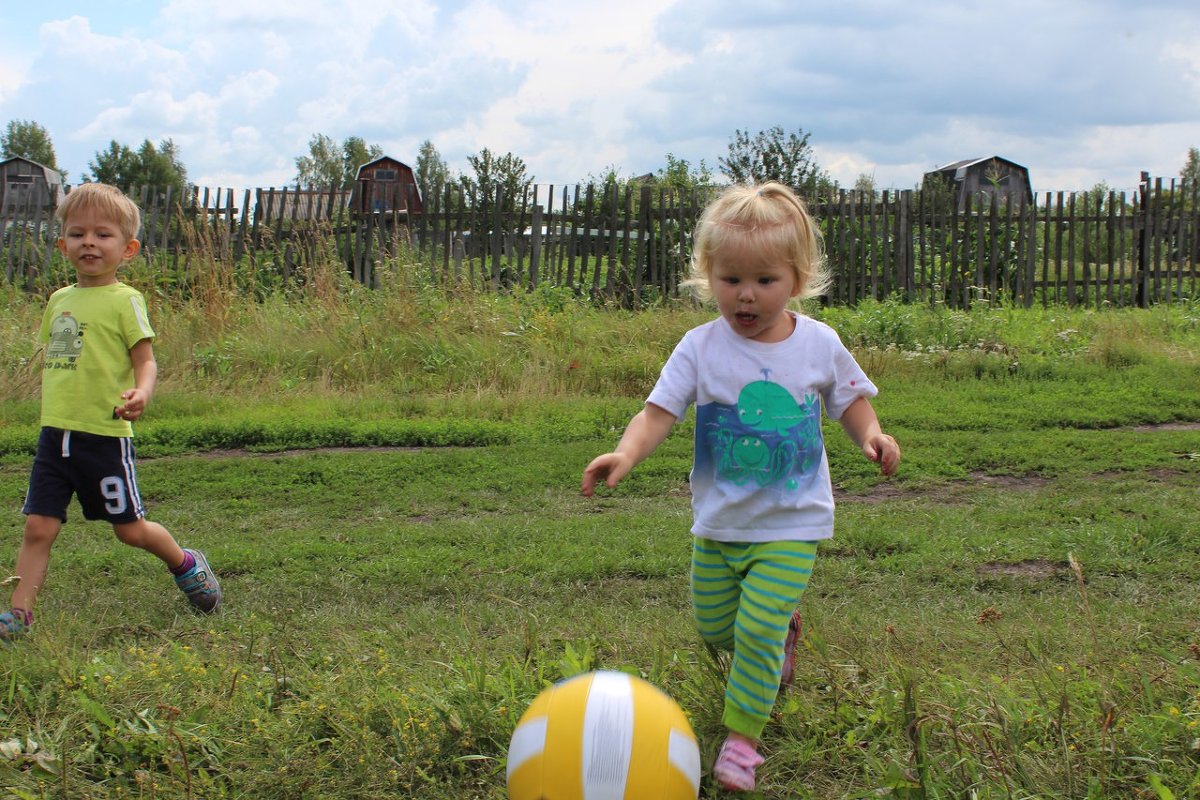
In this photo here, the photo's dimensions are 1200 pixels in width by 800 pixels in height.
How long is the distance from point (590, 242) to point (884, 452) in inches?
446

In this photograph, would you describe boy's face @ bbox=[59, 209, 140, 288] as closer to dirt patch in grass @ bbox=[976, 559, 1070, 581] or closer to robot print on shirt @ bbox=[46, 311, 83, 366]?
robot print on shirt @ bbox=[46, 311, 83, 366]

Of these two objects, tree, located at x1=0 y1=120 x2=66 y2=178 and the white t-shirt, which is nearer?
the white t-shirt

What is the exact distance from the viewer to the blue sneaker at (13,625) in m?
4.08

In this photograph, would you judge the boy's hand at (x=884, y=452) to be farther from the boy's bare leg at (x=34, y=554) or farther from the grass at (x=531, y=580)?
the boy's bare leg at (x=34, y=554)

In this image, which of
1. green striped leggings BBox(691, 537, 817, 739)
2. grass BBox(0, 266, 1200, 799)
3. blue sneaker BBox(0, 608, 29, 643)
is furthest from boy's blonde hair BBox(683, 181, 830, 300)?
blue sneaker BBox(0, 608, 29, 643)

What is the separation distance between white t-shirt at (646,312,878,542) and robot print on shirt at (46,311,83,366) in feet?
8.76

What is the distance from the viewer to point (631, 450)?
3139 mm

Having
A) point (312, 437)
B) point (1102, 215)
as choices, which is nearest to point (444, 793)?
point (312, 437)

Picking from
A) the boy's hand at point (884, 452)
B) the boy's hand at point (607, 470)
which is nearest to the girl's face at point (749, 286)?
the boy's hand at point (884, 452)

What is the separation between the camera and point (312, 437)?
8562mm

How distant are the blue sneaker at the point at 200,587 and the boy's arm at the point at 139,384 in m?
0.70

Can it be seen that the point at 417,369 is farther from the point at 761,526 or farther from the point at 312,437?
the point at 761,526

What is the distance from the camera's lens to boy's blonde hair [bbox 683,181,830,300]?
10.5ft

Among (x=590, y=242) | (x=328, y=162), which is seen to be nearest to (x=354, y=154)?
(x=328, y=162)
